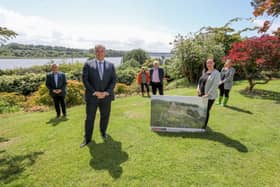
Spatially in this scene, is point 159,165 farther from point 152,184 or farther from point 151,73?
point 151,73

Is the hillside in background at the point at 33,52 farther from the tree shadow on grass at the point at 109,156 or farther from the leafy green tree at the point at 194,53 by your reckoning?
the leafy green tree at the point at 194,53

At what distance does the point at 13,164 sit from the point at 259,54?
28.9ft

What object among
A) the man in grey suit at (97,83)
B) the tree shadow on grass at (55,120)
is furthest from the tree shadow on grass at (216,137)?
the tree shadow on grass at (55,120)

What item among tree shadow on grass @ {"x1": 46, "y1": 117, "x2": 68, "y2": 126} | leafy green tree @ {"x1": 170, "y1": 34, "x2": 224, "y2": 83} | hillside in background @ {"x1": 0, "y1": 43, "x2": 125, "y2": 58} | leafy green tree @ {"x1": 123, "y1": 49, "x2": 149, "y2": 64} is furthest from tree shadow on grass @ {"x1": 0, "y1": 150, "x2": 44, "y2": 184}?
leafy green tree @ {"x1": 123, "y1": 49, "x2": 149, "y2": 64}

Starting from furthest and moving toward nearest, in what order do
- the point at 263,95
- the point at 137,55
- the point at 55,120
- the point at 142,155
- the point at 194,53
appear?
the point at 137,55
the point at 194,53
the point at 263,95
the point at 55,120
the point at 142,155

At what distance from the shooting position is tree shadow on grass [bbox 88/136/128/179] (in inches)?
111

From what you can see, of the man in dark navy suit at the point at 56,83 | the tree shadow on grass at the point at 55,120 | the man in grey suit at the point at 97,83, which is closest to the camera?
the man in grey suit at the point at 97,83

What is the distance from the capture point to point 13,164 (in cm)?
310

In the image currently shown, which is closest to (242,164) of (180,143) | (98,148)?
(180,143)

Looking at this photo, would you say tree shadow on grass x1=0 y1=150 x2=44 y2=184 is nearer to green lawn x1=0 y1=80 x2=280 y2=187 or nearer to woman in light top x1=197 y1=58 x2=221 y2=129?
green lawn x1=0 y1=80 x2=280 y2=187

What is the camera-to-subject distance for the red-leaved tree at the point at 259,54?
747cm

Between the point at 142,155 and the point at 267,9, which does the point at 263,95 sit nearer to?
the point at 267,9

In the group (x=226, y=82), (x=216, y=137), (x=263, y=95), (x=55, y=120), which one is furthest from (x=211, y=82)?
(x=263, y=95)

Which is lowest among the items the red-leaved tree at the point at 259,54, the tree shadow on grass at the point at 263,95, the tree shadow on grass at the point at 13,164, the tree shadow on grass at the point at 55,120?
the tree shadow on grass at the point at 13,164
